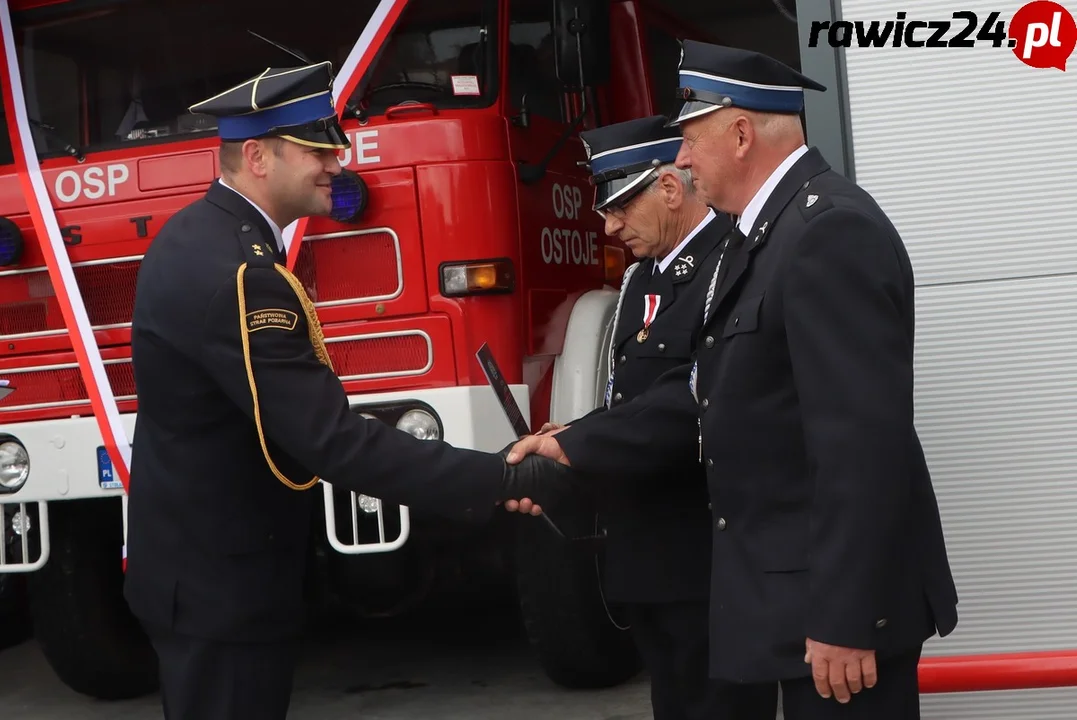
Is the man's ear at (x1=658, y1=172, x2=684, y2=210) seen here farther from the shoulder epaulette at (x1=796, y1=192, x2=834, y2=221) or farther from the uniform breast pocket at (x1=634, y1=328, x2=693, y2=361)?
the shoulder epaulette at (x1=796, y1=192, x2=834, y2=221)

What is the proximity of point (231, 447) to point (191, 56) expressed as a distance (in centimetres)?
242

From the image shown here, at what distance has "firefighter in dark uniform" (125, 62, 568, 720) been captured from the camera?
2.69m

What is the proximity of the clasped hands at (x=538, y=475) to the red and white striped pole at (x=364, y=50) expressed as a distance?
151cm

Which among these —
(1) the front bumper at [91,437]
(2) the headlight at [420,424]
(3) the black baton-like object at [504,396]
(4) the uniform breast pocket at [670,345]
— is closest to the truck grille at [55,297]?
(1) the front bumper at [91,437]

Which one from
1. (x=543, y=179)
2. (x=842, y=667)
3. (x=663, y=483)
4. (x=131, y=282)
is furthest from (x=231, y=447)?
(x=543, y=179)

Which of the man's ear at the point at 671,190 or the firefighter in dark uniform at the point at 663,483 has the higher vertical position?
the man's ear at the point at 671,190

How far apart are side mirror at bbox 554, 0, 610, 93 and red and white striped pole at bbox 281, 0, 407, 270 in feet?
1.79

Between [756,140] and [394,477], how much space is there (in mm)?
1067

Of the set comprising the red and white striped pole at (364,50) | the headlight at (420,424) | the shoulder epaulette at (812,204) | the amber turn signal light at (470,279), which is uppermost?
the red and white striped pole at (364,50)

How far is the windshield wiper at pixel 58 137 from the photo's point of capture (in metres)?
4.71

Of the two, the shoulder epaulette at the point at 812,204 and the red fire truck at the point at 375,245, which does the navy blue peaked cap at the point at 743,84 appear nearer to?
the shoulder epaulette at the point at 812,204

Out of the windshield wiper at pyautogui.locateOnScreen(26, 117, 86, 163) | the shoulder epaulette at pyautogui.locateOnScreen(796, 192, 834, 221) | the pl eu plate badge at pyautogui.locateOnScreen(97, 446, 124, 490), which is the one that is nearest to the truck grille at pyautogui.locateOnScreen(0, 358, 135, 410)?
the pl eu plate badge at pyautogui.locateOnScreen(97, 446, 124, 490)

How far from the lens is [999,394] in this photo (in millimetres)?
3123

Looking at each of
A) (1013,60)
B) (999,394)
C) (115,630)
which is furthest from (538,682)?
(1013,60)
